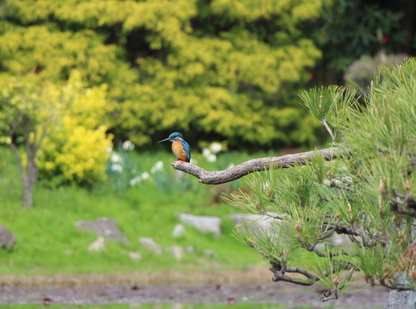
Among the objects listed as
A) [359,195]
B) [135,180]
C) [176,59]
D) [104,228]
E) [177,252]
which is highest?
[176,59]

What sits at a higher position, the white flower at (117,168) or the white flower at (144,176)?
the white flower at (117,168)

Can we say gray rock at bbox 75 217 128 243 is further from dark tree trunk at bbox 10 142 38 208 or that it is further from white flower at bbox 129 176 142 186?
white flower at bbox 129 176 142 186

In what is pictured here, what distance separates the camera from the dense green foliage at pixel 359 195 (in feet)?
9.37

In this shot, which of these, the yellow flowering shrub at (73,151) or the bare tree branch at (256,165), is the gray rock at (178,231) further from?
the bare tree branch at (256,165)

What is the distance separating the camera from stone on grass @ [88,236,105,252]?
9380 millimetres

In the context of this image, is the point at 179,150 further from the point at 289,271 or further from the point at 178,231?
the point at 178,231

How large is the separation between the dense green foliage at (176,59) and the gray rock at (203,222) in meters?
3.34

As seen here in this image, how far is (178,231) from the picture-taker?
10.3m

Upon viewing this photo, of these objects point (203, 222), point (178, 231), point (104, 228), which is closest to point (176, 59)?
point (203, 222)

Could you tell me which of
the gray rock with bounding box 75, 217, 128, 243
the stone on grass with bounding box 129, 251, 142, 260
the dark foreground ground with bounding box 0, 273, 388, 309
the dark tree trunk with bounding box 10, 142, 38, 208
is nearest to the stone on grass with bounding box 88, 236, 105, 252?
the gray rock with bounding box 75, 217, 128, 243

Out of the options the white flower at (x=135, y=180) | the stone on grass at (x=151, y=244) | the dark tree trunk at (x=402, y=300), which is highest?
the white flower at (x=135, y=180)

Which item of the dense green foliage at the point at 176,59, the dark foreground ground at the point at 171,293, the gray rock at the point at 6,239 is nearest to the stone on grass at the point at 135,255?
the dark foreground ground at the point at 171,293

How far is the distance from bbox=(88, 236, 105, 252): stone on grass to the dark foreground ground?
0.78 meters

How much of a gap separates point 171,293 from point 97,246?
1.71 meters
